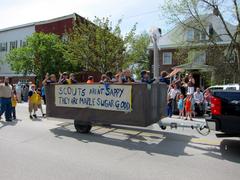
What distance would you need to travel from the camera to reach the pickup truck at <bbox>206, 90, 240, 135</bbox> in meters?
7.04

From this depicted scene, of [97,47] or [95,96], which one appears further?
[97,47]

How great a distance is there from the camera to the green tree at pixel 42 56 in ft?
98.2

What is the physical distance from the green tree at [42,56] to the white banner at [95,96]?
66.2 ft

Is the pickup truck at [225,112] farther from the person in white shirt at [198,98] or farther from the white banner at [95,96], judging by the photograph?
the person in white shirt at [198,98]

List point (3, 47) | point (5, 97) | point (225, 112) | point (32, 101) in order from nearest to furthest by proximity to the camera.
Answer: point (225, 112)
point (5, 97)
point (32, 101)
point (3, 47)

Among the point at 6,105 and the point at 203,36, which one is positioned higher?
the point at 203,36

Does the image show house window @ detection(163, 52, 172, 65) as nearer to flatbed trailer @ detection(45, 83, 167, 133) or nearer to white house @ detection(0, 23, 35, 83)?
white house @ detection(0, 23, 35, 83)

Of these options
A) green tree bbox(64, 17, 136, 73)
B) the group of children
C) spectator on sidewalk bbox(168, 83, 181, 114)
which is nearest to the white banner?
the group of children

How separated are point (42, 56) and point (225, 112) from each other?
24.7 meters

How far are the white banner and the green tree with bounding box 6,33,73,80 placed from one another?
66.2 ft

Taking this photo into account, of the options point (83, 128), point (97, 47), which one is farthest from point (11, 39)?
point (83, 128)

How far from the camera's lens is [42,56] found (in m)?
29.8

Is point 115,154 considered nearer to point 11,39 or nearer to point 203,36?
point 203,36

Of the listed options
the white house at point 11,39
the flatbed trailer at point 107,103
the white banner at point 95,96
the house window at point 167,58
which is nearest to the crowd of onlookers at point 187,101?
the flatbed trailer at point 107,103
